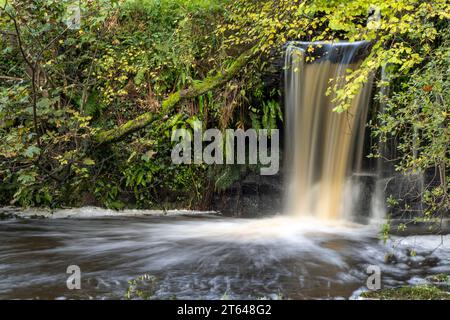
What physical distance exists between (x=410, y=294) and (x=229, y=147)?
5.00 meters

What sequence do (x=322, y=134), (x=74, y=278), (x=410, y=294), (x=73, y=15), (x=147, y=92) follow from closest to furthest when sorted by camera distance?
(x=410, y=294) → (x=74, y=278) → (x=73, y=15) → (x=322, y=134) → (x=147, y=92)

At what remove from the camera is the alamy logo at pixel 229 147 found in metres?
9.32

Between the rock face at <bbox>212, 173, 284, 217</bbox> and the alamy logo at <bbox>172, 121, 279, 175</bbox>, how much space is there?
0.22 m

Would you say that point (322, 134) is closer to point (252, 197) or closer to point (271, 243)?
point (252, 197)

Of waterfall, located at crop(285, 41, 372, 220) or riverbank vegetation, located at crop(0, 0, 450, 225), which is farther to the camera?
waterfall, located at crop(285, 41, 372, 220)

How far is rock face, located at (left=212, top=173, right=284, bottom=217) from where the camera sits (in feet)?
31.3

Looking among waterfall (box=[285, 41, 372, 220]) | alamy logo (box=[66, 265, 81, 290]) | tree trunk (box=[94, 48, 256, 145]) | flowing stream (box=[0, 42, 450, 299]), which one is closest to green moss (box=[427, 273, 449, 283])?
flowing stream (box=[0, 42, 450, 299])

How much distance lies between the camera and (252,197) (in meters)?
9.65

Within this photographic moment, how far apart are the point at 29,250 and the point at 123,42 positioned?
4.90m

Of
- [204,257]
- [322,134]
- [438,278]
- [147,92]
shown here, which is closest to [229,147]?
[322,134]

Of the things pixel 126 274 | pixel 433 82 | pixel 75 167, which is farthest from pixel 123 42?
pixel 433 82

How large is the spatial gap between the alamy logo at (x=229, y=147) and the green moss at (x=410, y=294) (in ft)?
15.6

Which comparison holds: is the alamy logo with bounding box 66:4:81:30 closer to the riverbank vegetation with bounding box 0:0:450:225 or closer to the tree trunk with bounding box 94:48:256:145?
the riverbank vegetation with bounding box 0:0:450:225

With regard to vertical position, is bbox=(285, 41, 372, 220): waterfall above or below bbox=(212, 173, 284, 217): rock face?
above
